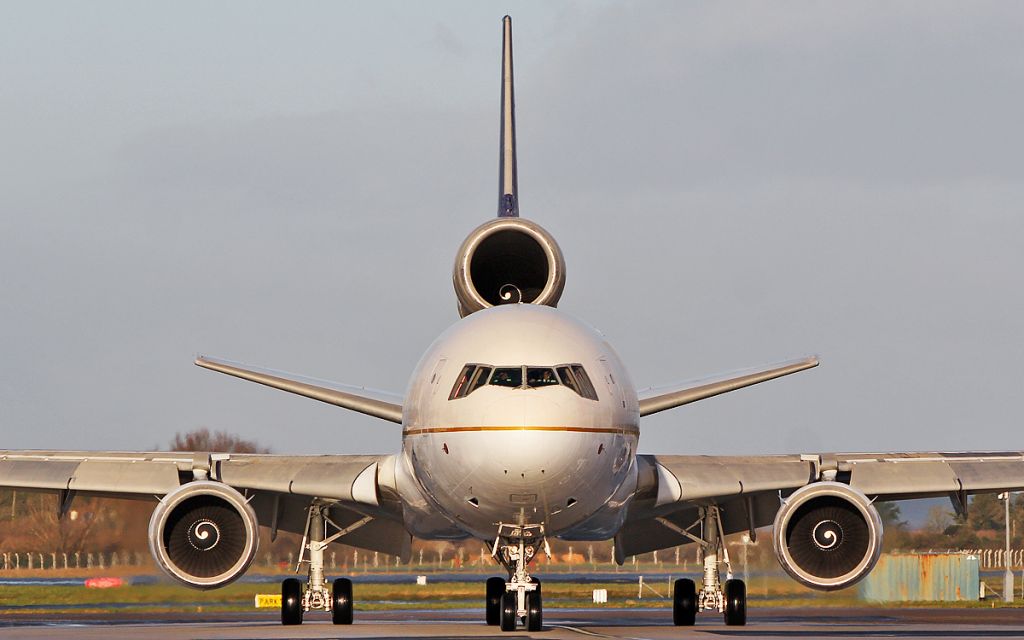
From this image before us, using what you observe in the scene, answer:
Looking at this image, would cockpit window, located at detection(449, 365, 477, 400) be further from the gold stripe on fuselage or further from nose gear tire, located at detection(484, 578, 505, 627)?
nose gear tire, located at detection(484, 578, 505, 627)

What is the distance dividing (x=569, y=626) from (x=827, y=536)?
178 inches

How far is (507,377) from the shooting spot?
17.9 metres

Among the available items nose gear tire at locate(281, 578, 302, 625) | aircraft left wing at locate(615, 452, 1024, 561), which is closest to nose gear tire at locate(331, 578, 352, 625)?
nose gear tire at locate(281, 578, 302, 625)

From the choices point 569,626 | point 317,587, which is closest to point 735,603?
point 569,626

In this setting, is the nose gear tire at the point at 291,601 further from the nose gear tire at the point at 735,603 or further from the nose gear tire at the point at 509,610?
the nose gear tire at the point at 735,603

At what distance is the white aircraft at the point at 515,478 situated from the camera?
17922 millimetres

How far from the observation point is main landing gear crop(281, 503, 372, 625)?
2397 centimetres

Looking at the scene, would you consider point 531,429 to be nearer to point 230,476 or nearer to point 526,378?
point 526,378

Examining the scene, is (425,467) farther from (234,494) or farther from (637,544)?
(637,544)

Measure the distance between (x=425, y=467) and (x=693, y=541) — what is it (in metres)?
7.20

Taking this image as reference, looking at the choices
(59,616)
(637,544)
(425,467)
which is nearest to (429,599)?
(59,616)

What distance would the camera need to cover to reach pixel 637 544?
85.5 feet

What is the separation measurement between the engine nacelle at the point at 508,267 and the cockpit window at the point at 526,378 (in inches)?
202

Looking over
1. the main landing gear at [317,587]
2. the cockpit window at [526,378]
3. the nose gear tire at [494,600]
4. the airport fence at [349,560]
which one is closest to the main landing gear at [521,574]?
the cockpit window at [526,378]
